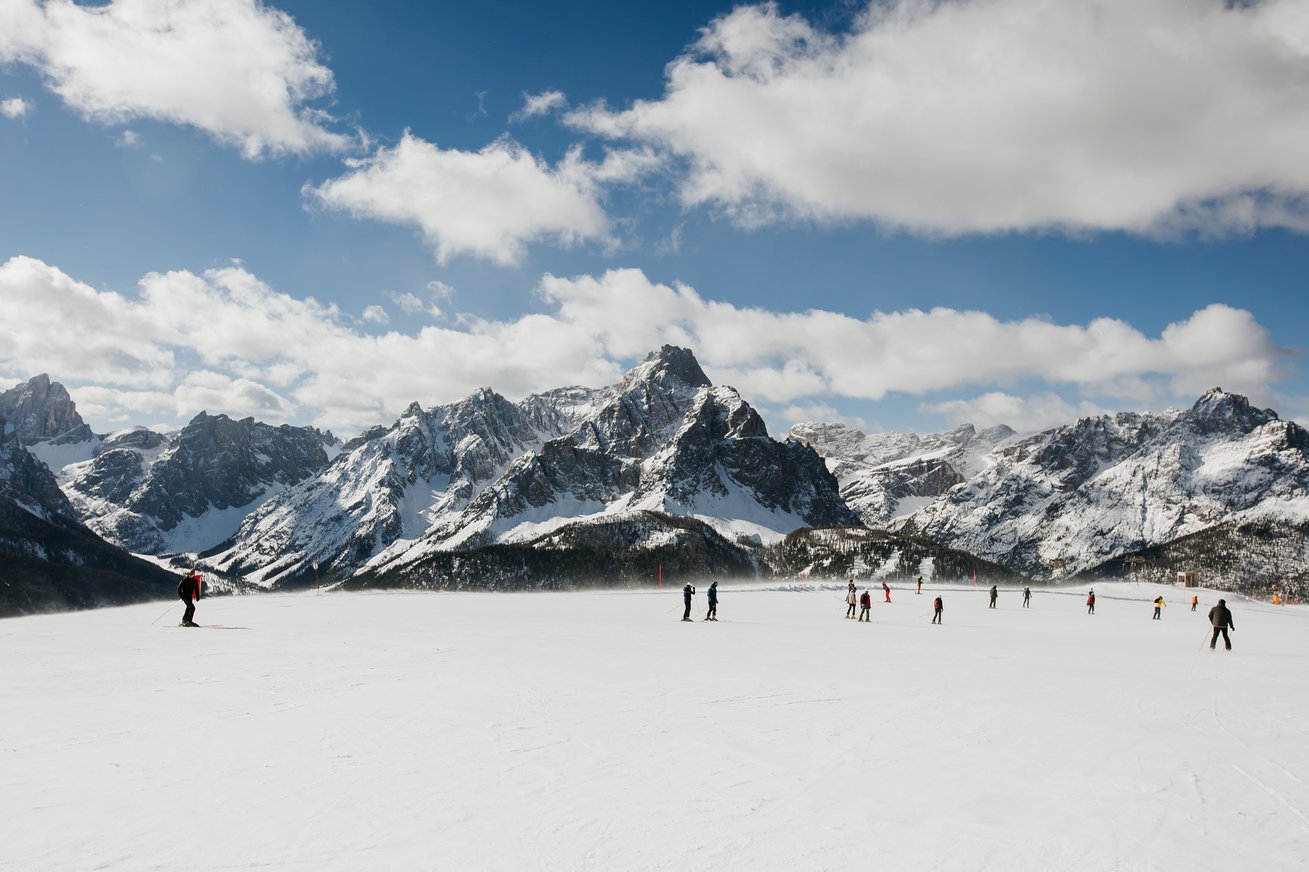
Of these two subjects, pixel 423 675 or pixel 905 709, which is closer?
pixel 905 709

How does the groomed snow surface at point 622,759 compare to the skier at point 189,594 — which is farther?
the skier at point 189,594

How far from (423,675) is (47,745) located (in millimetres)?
7755

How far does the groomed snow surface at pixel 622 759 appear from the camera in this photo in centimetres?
834

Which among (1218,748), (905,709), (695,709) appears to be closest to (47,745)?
(695,709)

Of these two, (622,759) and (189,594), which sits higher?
(622,759)

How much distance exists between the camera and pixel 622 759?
1148 centimetres

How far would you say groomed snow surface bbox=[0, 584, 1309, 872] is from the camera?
834 cm

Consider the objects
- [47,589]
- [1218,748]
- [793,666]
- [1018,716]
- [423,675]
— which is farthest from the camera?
[47,589]

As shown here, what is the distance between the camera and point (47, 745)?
11.4m

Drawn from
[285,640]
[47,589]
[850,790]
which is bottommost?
[47,589]

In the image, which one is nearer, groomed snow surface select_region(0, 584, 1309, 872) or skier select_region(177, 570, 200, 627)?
groomed snow surface select_region(0, 584, 1309, 872)

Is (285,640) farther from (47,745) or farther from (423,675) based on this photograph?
(47,745)

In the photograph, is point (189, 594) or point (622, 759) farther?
point (189, 594)

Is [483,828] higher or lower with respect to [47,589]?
higher
